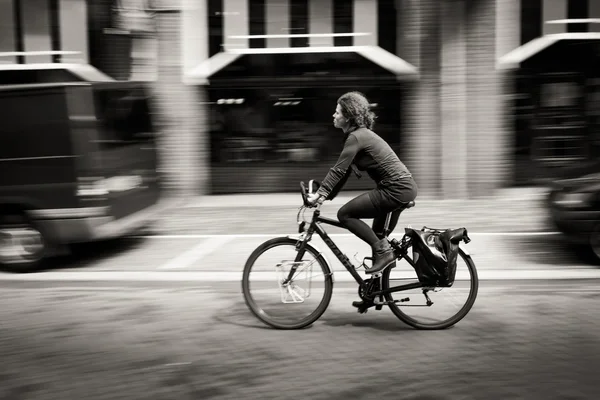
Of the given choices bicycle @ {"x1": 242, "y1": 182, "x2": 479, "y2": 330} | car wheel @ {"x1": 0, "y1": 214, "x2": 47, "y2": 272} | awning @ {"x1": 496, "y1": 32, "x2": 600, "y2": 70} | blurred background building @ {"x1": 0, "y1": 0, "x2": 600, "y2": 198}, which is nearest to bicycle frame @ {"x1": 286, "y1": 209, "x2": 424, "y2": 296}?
bicycle @ {"x1": 242, "y1": 182, "x2": 479, "y2": 330}

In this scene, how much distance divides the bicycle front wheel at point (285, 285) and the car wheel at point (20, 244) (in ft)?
10.2

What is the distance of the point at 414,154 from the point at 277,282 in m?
6.97

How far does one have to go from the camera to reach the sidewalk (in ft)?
32.6

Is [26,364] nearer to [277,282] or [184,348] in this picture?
[184,348]

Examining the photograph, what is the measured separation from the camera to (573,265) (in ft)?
25.0

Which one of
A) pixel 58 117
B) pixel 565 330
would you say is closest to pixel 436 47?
pixel 58 117

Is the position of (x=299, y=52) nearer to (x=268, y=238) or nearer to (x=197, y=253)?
(x=268, y=238)

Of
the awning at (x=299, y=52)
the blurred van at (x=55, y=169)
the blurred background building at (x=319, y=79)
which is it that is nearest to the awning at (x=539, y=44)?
the blurred background building at (x=319, y=79)

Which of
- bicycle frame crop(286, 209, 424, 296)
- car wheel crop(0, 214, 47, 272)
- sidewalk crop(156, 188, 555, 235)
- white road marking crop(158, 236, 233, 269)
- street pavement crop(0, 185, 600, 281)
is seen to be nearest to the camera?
bicycle frame crop(286, 209, 424, 296)

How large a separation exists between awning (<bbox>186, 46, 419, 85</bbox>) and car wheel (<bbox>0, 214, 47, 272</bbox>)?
16.6 feet

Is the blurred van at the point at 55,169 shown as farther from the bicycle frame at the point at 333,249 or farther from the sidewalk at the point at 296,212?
the bicycle frame at the point at 333,249

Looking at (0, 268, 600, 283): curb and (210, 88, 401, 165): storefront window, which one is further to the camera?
(210, 88, 401, 165): storefront window

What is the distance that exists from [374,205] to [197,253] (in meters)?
3.63

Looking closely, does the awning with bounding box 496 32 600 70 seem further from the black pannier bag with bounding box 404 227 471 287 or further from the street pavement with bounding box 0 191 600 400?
the black pannier bag with bounding box 404 227 471 287
